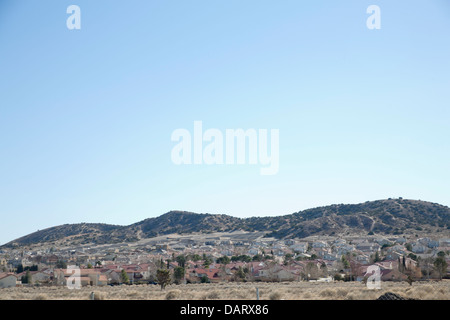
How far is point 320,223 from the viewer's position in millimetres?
149125

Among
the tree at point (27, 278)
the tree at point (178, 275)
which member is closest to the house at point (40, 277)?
the tree at point (27, 278)

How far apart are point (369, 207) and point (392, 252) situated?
87.3m

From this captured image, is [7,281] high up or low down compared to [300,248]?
up

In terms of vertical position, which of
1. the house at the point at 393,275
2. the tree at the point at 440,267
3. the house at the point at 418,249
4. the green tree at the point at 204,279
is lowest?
the green tree at the point at 204,279

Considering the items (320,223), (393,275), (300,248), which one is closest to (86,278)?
(393,275)

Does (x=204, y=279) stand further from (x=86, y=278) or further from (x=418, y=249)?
(x=418, y=249)

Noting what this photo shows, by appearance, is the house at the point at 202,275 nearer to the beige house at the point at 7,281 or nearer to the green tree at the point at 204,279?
the green tree at the point at 204,279

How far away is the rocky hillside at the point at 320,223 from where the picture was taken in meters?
136

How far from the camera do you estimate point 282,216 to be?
185 metres

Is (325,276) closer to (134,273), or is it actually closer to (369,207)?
(134,273)

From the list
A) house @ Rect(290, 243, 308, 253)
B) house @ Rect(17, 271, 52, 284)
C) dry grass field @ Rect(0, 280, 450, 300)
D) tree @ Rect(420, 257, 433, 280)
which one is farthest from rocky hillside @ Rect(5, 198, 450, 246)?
dry grass field @ Rect(0, 280, 450, 300)

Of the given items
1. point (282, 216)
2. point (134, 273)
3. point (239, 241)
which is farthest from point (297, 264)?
point (282, 216)

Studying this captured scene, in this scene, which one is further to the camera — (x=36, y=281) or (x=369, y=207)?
(x=369, y=207)

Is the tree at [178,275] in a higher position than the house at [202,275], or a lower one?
higher
